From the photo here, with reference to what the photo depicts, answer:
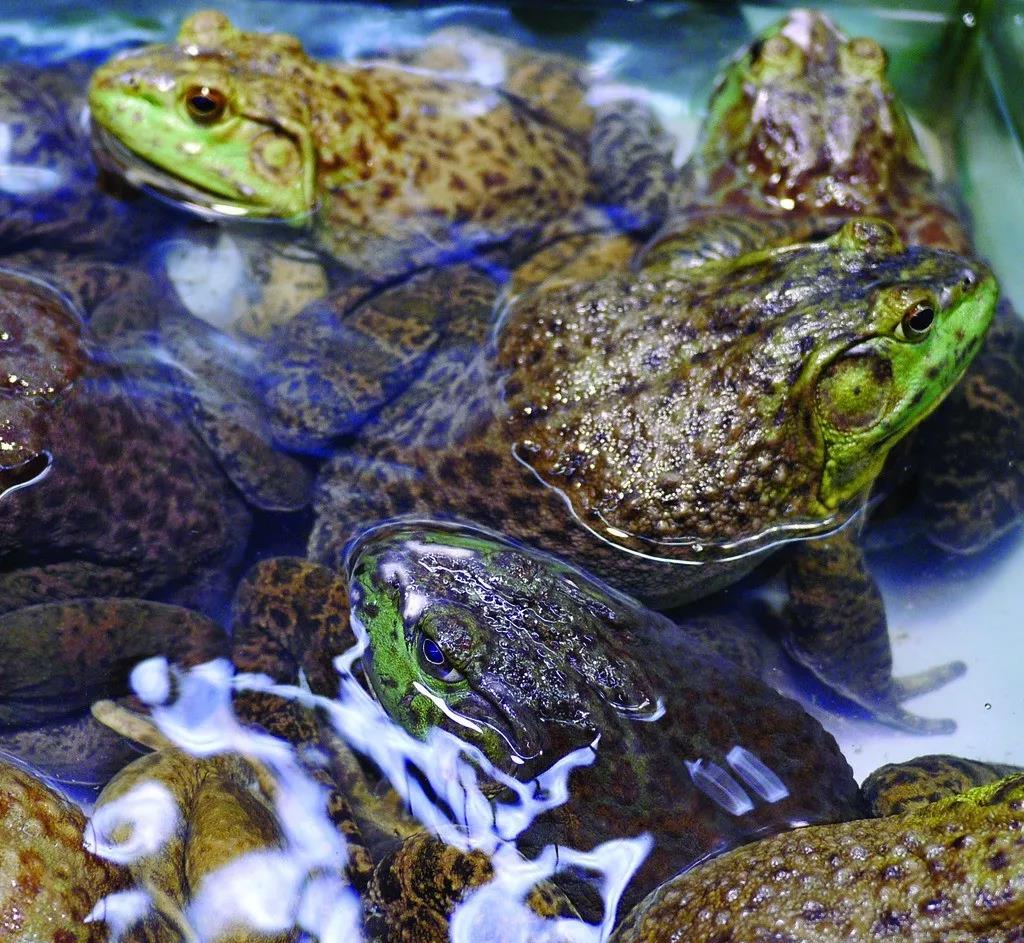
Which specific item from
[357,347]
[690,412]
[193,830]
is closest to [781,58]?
[690,412]

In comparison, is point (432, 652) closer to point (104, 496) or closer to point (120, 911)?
point (120, 911)

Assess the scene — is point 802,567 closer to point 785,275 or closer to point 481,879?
point 785,275

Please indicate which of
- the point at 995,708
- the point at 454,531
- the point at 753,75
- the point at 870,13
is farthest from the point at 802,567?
the point at 870,13

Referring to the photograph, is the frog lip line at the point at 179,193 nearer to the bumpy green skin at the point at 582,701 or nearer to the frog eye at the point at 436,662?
the bumpy green skin at the point at 582,701

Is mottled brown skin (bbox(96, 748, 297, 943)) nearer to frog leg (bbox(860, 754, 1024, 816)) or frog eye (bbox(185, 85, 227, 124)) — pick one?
frog leg (bbox(860, 754, 1024, 816))

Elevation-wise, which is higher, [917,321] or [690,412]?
[917,321]

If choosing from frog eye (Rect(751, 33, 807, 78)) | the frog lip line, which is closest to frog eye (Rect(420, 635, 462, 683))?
the frog lip line
